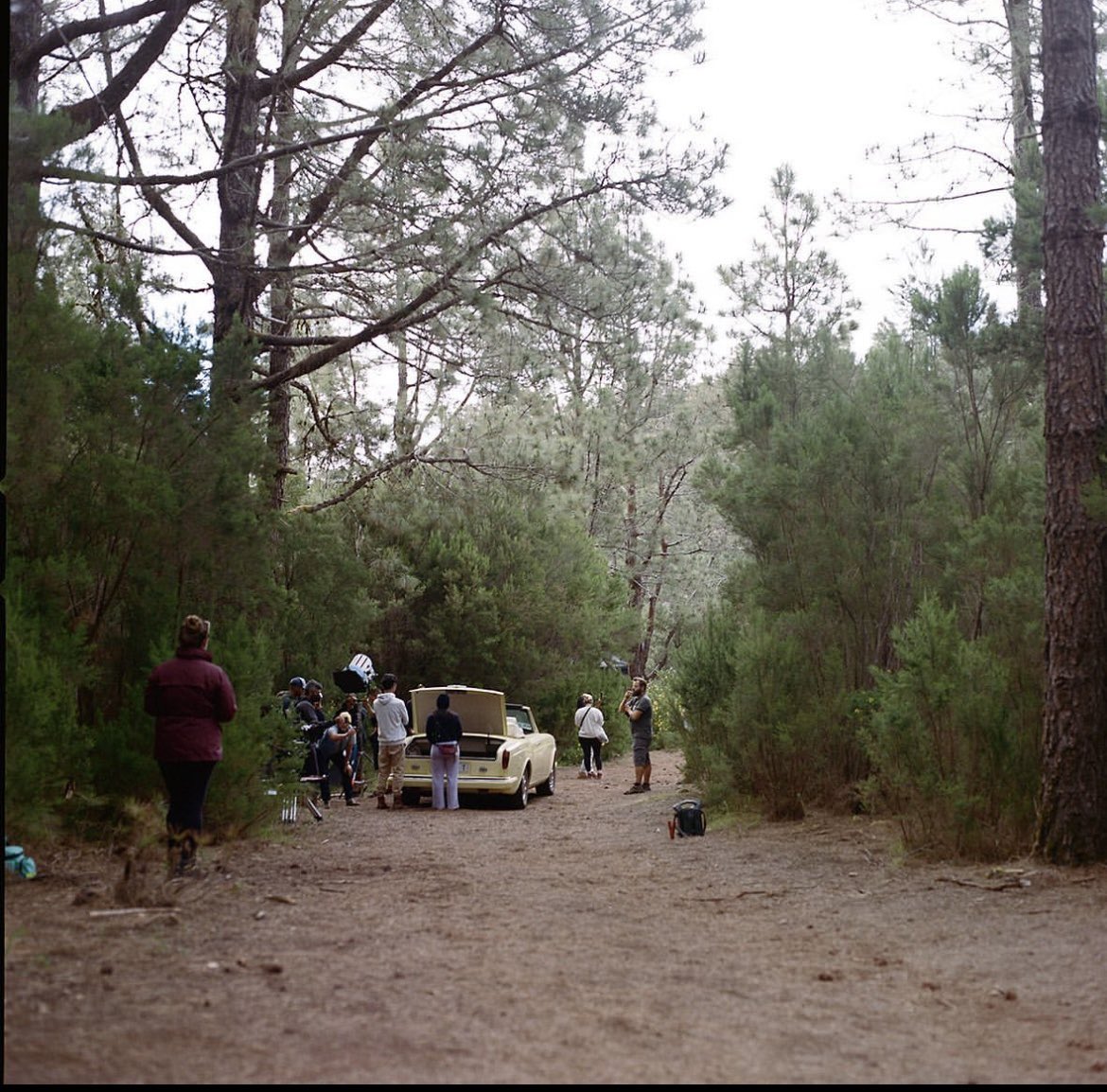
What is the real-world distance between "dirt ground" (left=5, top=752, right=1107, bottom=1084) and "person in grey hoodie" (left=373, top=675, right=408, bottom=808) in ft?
17.0

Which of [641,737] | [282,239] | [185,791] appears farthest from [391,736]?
[185,791]

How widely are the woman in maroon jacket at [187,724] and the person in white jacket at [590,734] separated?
14.3m

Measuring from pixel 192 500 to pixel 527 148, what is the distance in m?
4.82

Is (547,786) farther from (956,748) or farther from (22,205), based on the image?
(22,205)

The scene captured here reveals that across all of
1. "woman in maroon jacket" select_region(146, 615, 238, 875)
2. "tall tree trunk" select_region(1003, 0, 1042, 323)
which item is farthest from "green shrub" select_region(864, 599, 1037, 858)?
"woman in maroon jacket" select_region(146, 615, 238, 875)

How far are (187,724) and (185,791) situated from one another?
1.50 feet

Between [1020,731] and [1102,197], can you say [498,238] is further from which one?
[1020,731]

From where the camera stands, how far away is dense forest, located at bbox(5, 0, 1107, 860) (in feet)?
31.1

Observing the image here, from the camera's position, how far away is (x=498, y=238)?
1282 centimetres

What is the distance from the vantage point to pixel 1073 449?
9625 mm

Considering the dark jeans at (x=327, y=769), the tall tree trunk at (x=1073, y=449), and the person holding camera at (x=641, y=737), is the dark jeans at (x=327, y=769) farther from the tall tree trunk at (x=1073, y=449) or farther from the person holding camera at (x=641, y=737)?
the tall tree trunk at (x=1073, y=449)

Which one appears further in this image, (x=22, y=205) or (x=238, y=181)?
(x=238, y=181)

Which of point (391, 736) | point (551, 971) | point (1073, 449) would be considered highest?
point (1073, 449)

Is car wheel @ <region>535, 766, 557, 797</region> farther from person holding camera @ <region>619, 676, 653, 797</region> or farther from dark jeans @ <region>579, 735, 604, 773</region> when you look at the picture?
dark jeans @ <region>579, 735, 604, 773</region>
